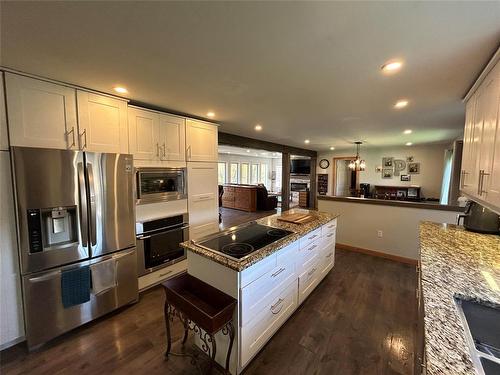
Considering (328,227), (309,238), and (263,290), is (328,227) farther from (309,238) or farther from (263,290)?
Result: (263,290)

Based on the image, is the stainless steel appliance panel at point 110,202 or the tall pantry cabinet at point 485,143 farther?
the stainless steel appliance panel at point 110,202

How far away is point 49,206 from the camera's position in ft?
5.85

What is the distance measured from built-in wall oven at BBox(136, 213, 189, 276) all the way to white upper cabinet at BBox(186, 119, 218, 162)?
0.90 m

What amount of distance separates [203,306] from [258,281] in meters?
0.44

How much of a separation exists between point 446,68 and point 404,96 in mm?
637

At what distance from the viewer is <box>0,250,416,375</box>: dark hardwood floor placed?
1652 millimetres

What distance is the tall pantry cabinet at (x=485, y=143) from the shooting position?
1.27m

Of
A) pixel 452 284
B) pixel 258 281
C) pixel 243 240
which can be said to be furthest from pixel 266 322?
pixel 452 284

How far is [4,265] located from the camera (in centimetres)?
171

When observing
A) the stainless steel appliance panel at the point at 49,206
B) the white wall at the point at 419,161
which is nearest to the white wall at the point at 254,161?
the white wall at the point at 419,161

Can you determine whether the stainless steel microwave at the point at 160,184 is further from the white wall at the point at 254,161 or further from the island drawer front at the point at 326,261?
the white wall at the point at 254,161

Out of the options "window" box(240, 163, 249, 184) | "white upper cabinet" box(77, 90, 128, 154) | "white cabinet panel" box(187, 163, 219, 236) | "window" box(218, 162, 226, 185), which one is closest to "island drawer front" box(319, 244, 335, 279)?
"white cabinet panel" box(187, 163, 219, 236)

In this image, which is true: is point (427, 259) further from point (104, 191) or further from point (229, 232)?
point (104, 191)

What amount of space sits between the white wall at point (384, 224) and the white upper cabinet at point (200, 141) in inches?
105
